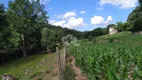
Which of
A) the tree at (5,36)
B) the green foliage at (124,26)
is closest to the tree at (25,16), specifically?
the tree at (5,36)

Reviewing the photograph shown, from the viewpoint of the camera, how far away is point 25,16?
163ft

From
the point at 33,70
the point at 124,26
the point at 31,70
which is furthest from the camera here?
the point at 124,26

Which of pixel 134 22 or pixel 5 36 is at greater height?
pixel 134 22

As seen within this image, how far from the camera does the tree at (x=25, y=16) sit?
47.8 meters

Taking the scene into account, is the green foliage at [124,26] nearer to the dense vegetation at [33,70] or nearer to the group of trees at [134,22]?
the group of trees at [134,22]

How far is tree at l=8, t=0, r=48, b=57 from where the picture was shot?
47.8 metres

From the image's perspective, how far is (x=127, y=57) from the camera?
36.0ft

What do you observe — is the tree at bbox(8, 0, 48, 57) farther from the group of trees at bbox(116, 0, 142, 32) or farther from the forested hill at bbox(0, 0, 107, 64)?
the group of trees at bbox(116, 0, 142, 32)

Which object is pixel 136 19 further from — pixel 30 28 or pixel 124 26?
pixel 30 28

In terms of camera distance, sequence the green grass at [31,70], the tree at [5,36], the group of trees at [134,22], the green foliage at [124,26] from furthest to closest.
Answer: the green foliage at [124,26] → the group of trees at [134,22] → the tree at [5,36] → the green grass at [31,70]

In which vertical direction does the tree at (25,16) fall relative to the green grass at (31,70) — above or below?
above

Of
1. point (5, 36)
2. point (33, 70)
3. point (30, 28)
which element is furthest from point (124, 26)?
point (33, 70)

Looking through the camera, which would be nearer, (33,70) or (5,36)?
(33,70)

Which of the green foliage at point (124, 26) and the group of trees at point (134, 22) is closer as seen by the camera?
the group of trees at point (134, 22)
